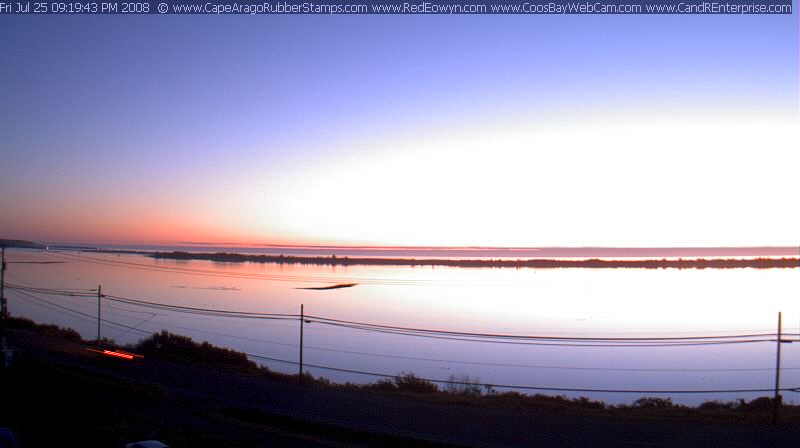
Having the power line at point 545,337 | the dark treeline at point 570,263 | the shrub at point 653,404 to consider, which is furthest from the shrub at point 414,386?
the dark treeline at point 570,263

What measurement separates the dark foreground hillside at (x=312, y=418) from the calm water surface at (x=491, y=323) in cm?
662

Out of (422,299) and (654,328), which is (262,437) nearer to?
(654,328)

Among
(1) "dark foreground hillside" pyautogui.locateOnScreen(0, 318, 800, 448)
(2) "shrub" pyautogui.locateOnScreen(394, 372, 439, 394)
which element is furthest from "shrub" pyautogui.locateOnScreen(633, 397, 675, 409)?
(2) "shrub" pyautogui.locateOnScreen(394, 372, 439, 394)

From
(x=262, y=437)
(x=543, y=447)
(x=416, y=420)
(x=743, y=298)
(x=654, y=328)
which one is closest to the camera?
(x=543, y=447)

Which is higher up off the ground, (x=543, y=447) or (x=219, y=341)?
(x=543, y=447)

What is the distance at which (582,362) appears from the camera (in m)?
22.8

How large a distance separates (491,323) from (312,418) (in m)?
23.5

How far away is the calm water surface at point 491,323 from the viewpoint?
20656 millimetres

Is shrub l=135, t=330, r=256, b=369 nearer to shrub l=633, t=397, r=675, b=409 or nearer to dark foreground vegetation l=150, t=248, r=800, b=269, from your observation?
shrub l=633, t=397, r=675, b=409

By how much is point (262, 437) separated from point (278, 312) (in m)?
26.3

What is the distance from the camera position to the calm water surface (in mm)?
20656

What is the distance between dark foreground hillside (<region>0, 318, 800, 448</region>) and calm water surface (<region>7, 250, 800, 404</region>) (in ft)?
21.7

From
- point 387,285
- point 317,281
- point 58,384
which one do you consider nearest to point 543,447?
point 58,384

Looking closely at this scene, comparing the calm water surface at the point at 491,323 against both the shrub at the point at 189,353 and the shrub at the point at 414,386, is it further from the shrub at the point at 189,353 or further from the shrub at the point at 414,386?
the shrub at the point at 414,386
